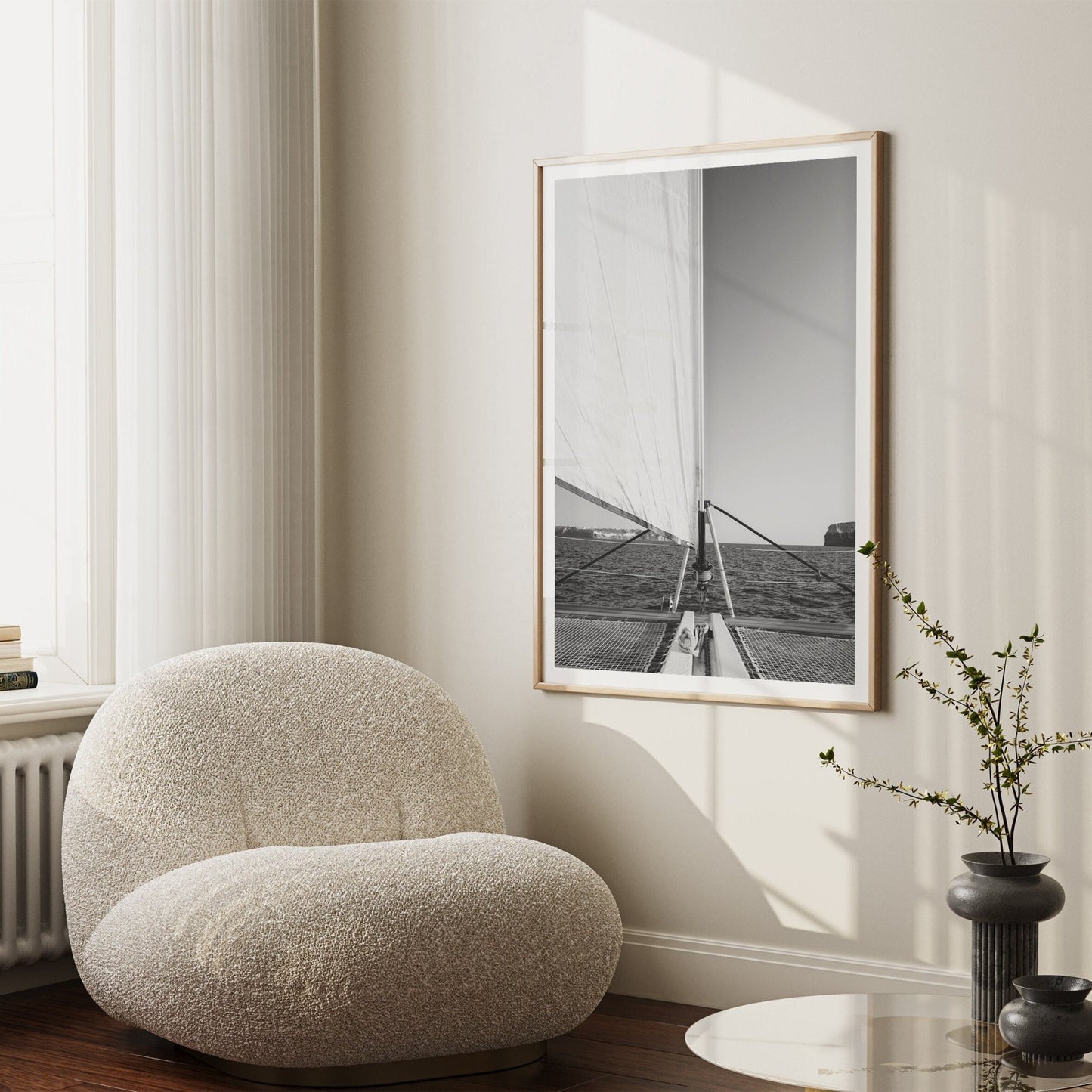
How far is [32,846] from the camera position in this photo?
347cm

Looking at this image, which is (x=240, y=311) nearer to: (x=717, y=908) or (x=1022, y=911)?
(x=717, y=908)

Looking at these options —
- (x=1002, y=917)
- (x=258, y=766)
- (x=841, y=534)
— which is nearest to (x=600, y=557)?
(x=841, y=534)

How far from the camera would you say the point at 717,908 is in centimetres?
364

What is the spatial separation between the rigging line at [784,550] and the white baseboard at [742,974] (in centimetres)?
89

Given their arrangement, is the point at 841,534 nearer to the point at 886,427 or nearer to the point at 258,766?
the point at 886,427

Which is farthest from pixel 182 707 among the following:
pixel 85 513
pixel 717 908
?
pixel 717 908

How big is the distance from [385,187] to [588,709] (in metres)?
1.59

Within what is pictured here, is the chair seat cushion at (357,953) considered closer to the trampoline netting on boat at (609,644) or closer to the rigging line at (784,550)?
the trampoline netting on boat at (609,644)

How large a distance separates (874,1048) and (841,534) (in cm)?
151

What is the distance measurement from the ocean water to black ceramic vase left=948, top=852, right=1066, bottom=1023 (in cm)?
124

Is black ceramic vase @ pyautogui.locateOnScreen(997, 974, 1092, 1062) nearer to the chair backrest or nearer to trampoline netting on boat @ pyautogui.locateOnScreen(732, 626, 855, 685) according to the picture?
trampoline netting on boat @ pyautogui.locateOnScreen(732, 626, 855, 685)

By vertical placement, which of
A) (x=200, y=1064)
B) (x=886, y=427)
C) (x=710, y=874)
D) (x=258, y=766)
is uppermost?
(x=886, y=427)

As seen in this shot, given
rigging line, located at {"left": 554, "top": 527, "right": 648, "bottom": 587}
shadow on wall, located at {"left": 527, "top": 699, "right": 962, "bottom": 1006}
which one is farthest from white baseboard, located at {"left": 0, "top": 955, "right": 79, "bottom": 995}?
rigging line, located at {"left": 554, "top": 527, "right": 648, "bottom": 587}

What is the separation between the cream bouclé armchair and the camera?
281cm
